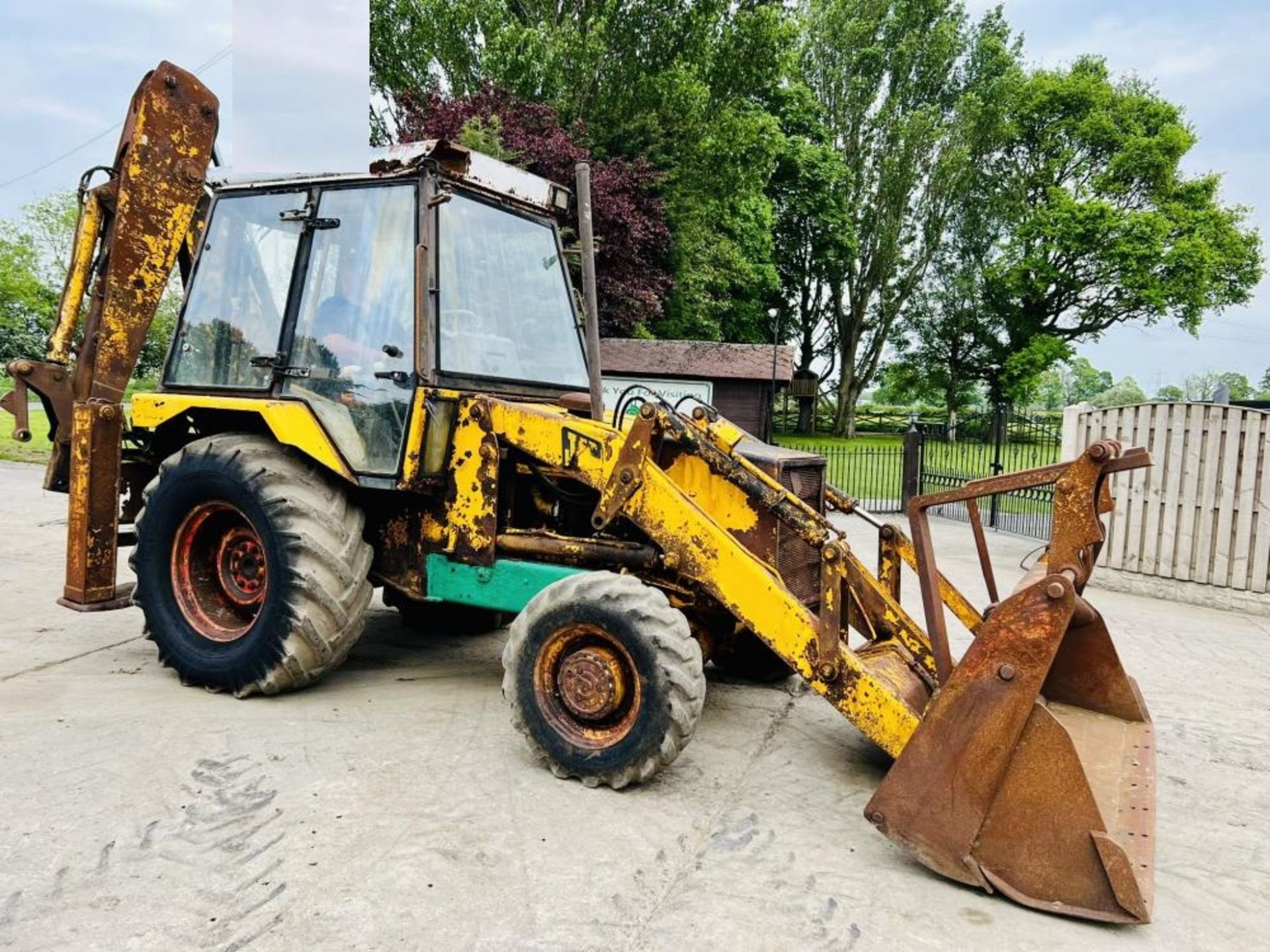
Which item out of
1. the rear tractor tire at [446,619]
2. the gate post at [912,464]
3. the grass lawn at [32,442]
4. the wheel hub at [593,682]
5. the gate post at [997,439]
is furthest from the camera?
the grass lawn at [32,442]

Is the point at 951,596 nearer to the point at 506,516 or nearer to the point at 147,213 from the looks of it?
the point at 506,516

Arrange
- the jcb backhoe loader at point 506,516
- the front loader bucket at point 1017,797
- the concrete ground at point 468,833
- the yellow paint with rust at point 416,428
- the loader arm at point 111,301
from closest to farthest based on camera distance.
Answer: the concrete ground at point 468,833, the front loader bucket at point 1017,797, the jcb backhoe loader at point 506,516, the yellow paint with rust at point 416,428, the loader arm at point 111,301

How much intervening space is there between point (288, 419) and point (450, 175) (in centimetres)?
143

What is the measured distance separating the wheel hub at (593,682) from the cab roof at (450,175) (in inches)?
96.4

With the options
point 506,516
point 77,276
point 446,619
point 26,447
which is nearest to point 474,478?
point 506,516

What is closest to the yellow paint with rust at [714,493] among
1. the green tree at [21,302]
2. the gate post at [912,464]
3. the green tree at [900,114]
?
the gate post at [912,464]

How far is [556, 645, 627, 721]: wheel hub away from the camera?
349 centimetres

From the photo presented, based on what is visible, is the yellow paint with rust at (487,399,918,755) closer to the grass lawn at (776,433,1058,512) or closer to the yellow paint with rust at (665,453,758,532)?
the yellow paint with rust at (665,453,758,532)

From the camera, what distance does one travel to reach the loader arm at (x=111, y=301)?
4.82 m

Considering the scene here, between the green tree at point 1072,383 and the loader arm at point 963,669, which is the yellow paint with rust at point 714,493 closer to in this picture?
the loader arm at point 963,669

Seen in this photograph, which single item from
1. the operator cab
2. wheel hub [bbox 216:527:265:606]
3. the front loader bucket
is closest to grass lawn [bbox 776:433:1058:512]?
the operator cab

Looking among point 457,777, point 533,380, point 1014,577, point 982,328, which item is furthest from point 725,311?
point 457,777

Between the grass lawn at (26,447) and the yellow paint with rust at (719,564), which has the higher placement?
the yellow paint with rust at (719,564)

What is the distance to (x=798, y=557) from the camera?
13.5ft
